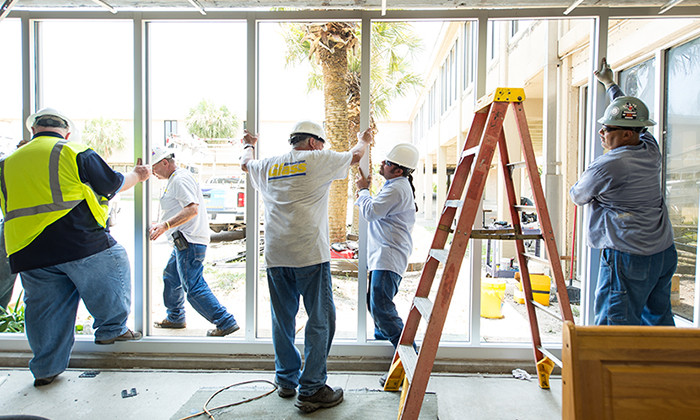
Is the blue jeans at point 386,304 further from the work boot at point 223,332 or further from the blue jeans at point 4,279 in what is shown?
the blue jeans at point 4,279

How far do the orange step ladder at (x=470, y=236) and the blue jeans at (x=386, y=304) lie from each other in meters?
0.25

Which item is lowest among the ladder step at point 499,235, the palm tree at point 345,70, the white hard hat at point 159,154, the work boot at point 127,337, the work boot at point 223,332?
the work boot at point 223,332

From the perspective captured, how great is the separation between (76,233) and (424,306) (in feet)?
7.52

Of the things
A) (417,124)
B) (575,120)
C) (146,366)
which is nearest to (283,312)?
(146,366)

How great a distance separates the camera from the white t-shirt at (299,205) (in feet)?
8.16

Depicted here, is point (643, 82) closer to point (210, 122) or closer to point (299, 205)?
point (299, 205)

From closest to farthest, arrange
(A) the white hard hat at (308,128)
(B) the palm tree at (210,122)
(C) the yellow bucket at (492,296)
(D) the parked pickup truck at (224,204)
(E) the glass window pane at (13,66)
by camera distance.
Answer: (A) the white hard hat at (308,128) < (E) the glass window pane at (13,66) < (C) the yellow bucket at (492,296) < (D) the parked pickup truck at (224,204) < (B) the palm tree at (210,122)

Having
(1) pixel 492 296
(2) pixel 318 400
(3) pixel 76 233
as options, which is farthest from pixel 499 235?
(3) pixel 76 233

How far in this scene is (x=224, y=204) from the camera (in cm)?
1111

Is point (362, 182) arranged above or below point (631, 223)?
above

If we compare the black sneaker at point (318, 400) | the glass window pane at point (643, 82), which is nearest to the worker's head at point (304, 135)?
the black sneaker at point (318, 400)

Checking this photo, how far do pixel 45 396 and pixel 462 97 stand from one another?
38.6 ft

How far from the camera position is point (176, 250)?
3508 mm

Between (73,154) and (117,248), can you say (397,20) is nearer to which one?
(73,154)
